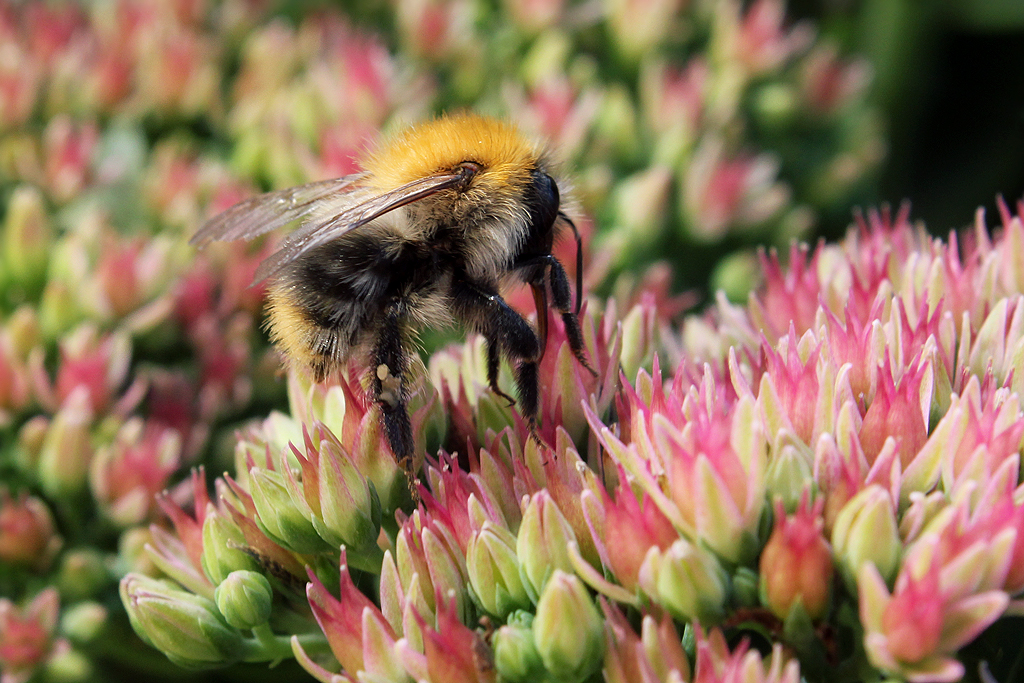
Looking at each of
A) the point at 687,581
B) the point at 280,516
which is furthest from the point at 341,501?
the point at 687,581

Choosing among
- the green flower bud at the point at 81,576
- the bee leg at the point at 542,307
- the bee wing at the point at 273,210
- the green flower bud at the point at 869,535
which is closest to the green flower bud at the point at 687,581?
the green flower bud at the point at 869,535

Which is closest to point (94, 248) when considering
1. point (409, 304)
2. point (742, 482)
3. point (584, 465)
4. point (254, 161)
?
point (254, 161)

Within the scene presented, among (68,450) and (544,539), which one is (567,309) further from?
(68,450)

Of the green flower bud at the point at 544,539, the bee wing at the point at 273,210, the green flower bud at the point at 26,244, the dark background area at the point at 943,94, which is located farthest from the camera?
the dark background area at the point at 943,94

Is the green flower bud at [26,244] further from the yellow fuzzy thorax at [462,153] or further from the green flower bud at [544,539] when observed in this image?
the green flower bud at [544,539]

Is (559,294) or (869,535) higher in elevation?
(559,294)

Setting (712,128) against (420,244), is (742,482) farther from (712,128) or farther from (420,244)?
(712,128)
